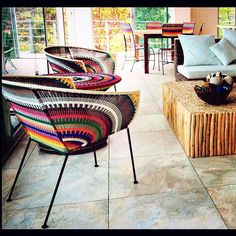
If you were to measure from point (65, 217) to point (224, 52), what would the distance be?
3.28 m

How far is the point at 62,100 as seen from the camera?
143cm

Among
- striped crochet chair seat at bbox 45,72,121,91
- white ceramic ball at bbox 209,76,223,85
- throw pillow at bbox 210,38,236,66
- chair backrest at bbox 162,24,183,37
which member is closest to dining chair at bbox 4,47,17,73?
striped crochet chair seat at bbox 45,72,121,91

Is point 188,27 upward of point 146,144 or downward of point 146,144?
upward

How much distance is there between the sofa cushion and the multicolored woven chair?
215 cm

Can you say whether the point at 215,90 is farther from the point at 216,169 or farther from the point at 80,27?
the point at 80,27

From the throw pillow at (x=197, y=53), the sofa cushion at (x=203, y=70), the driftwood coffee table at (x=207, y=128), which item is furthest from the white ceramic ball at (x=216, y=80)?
the throw pillow at (x=197, y=53)

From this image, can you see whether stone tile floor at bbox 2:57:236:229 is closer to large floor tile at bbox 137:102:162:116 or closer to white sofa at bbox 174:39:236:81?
large floor tile at bbox 137:102:162:116

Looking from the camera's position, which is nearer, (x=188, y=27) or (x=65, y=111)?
(x=65, y=111)

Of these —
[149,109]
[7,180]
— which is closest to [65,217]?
[7,180]

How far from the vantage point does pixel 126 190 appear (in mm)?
1833

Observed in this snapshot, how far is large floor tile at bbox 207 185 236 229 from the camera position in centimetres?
150

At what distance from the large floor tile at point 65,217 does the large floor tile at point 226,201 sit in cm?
61
